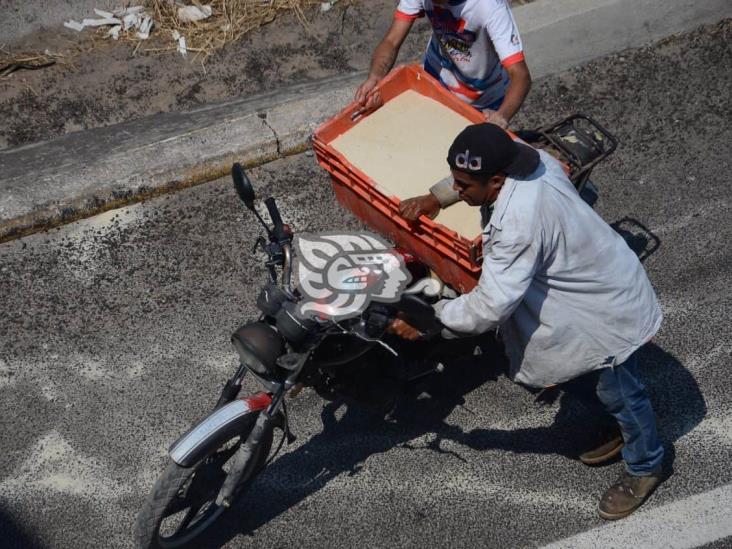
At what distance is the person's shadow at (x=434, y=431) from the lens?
426cm

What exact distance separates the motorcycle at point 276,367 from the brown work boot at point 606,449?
77 cm

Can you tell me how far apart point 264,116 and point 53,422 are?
2.36m

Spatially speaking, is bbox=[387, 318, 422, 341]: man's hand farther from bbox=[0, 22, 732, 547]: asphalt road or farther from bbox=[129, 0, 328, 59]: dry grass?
bbox=[129, 0, 328, 59]: dry grass

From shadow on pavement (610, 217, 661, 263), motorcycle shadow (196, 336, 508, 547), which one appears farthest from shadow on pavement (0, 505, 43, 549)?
shadow on pavement (610, 217, 661, 263)

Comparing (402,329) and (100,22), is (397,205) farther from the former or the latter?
Answer: (100,22)

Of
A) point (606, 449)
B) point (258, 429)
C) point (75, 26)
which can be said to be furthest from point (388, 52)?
point (75, 26)

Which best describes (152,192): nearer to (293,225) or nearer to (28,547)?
(293,225)

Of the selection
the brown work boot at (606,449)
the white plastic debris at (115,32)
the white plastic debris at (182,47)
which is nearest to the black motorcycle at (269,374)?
the brown work boot at (606,449)

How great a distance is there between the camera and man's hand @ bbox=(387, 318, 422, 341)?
3.56m

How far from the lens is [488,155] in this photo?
123 inches

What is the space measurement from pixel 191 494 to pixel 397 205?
1.56m

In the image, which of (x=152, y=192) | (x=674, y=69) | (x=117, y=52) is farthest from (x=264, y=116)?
(x=674, y=69)

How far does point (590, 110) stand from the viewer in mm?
5961

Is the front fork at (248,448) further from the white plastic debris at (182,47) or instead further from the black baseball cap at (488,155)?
the white plastic debris at (182,47)
